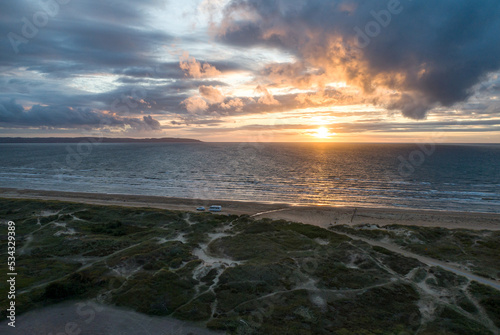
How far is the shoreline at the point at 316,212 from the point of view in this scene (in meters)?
52.4

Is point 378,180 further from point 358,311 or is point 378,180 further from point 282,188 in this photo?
point 358,311

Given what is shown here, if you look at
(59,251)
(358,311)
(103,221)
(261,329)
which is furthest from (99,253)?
(358,311)

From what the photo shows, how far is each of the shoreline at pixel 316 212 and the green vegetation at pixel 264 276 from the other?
8.88 metres

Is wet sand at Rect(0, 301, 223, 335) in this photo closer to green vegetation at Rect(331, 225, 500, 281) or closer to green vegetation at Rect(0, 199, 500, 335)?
green vegetation at Rect(0, 199, 500, 335)

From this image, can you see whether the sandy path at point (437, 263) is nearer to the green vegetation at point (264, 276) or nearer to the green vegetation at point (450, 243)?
the green vegetation at point (450, 243)

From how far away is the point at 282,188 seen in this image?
86438 mm

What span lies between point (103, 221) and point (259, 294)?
35.6 metres

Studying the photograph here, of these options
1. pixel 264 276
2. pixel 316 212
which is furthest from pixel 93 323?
pixel 316 212

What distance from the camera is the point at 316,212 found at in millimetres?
59312

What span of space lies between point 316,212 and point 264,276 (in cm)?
3391

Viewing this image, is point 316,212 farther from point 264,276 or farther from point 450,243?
point 264,276

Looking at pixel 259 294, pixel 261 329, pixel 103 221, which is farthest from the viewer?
pixel 103 221

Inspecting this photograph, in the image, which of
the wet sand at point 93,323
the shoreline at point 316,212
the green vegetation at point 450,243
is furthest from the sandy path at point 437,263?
the wet sand at point 93,323

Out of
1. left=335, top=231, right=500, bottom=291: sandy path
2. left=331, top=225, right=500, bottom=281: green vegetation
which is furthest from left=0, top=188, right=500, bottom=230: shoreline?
left=335, top=231, right=500, bottom=291: sandy path
